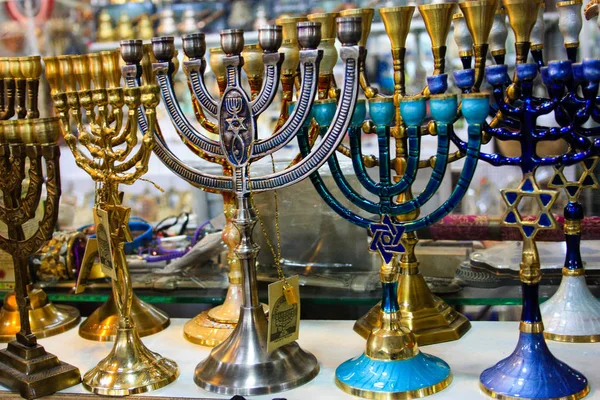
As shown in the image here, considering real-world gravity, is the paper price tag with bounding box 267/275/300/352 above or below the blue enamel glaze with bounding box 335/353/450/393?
above

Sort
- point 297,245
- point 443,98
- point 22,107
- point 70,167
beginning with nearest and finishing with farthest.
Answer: point 443,98 → point 22,107 → point 297,245 → point 70,167

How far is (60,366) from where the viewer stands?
139 cm

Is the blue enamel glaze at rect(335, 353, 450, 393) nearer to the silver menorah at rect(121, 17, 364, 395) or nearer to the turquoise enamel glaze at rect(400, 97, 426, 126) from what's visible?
the silver menorah at rect(121, 17, 364, 395)

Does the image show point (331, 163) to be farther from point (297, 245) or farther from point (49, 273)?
point (49, 273)

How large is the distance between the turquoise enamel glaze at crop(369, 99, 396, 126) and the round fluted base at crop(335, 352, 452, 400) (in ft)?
1.21

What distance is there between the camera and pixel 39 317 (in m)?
1.67

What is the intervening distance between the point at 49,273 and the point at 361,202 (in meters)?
0.88

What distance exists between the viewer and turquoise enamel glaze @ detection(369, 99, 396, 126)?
3.97 feet

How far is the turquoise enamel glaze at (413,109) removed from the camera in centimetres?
119

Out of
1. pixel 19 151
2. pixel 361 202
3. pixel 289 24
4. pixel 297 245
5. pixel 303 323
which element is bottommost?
pixel 303 323

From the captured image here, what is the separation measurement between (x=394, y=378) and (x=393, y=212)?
0.82 feet

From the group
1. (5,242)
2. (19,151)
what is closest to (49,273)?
(5,242)

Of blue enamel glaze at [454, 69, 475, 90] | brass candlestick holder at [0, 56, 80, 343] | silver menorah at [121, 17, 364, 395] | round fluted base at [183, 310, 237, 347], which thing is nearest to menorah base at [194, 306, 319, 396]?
silver menorah at [121, 17, 364, 395]

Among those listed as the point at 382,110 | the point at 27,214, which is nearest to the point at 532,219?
the point at 382,110
